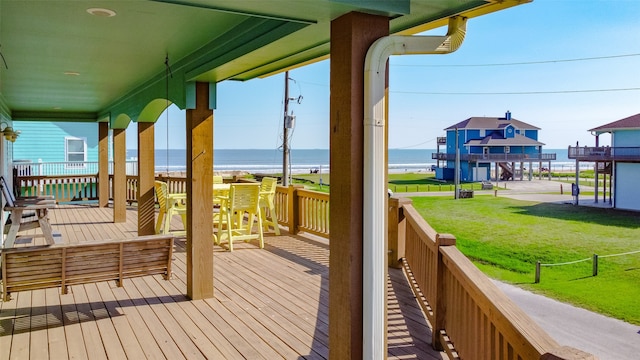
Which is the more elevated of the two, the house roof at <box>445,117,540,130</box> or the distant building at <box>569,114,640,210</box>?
the house roof at <box>445,117,540,130</box>

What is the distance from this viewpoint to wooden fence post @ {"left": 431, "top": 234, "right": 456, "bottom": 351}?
333cm

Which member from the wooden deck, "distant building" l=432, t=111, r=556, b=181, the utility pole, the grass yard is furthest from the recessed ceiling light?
"distant building" l=432, t=111, r=556, b=181

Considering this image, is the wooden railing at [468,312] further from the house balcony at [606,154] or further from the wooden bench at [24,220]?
the house balcony at [606,154]

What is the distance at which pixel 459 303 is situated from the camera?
3.01 m

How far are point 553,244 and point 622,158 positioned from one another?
13156 millimetres

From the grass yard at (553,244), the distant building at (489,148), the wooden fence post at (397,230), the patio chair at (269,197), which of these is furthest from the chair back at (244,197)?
the distant building at (489,148)

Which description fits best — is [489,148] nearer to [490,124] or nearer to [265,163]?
[490,124]

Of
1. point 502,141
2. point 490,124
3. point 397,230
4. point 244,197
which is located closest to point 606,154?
point 502,141

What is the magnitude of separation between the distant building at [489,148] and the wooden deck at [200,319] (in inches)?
1706

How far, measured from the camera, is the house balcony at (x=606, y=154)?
86.9 feet

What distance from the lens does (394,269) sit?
19.5 feet

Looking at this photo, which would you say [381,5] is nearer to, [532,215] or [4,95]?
[4,95]

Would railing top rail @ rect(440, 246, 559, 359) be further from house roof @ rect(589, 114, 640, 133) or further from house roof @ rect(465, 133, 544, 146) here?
house roof @ rect(465, 133, 544, 146)

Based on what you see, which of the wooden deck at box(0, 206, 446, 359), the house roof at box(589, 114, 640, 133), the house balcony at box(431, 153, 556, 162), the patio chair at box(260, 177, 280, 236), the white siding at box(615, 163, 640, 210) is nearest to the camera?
the wooden deck at box(0, 206, 446, 359)
